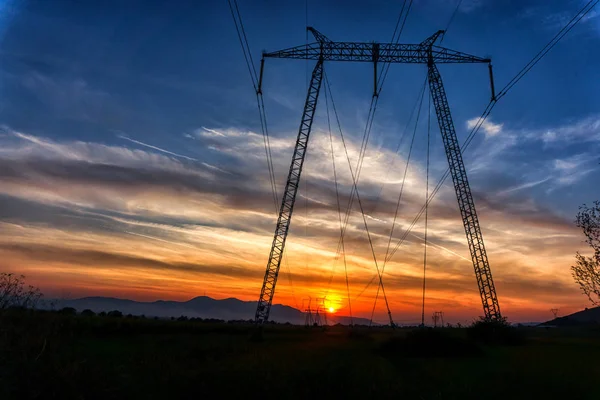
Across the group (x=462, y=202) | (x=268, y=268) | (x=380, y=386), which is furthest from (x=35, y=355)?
(x=462, y=202)

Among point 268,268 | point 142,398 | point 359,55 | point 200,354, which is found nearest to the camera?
point 142,398

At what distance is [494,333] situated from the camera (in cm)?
6694

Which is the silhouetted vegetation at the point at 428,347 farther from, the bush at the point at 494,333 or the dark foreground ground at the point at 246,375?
the bush at the point at 494,333

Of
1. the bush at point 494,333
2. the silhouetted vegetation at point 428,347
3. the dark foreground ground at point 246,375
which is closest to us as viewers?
the dark foreground ground at point 246,375

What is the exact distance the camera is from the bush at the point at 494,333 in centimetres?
6538

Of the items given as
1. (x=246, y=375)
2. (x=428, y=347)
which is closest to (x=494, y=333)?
(x=428, y=347)

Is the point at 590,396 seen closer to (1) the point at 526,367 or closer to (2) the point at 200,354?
(1) the point at 526,367

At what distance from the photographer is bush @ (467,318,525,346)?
214ft

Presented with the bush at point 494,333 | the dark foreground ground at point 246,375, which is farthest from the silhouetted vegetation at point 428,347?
the bush at point 494,333

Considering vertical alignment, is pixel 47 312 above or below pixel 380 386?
above

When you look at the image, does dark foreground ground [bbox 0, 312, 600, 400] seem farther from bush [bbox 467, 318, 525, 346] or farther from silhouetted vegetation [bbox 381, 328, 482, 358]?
bush [bbox 467, 318, 525, 346]

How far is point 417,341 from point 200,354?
23259 mm

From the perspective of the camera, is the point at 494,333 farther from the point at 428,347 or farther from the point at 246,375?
the point at 246,375

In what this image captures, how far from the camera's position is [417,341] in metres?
47.9
